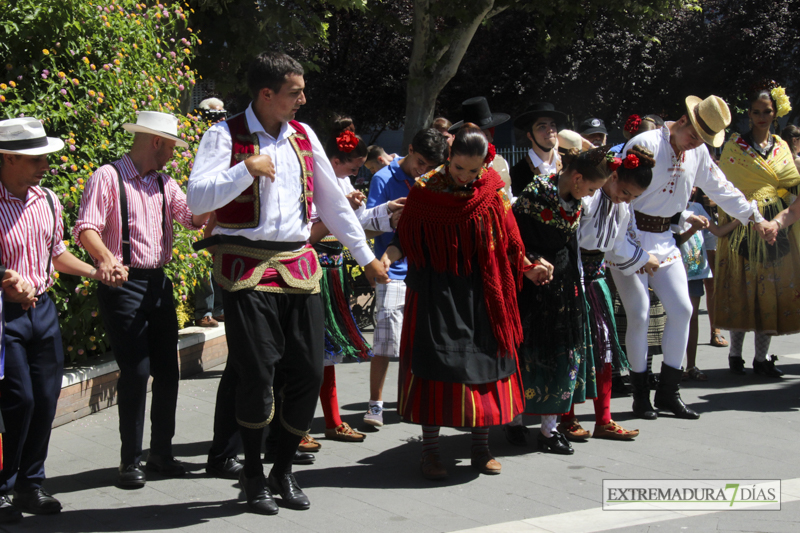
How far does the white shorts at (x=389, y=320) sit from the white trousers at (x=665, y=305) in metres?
1.50

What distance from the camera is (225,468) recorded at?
15.2 feet

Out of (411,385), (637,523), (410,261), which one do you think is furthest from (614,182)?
(637,523)

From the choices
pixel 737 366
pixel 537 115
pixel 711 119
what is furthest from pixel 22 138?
pixel 737 366

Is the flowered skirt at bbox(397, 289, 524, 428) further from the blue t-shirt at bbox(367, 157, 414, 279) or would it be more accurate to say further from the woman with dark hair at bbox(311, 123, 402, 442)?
the blue t-shirt at bbox(367, 157, 414, 279)

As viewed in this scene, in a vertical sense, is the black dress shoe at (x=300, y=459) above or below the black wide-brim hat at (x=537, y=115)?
below

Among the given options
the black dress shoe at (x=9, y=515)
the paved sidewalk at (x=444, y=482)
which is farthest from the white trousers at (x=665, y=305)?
the black dress shoe at (x=9, y=515)

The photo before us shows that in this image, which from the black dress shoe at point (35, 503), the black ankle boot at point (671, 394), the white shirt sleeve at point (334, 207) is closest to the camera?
the black dress shoe at point (35, 503)

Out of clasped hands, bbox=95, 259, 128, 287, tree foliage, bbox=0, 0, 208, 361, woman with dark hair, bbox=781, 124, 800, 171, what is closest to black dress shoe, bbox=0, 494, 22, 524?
clasped hands, bbox=95, 259, 128, 287

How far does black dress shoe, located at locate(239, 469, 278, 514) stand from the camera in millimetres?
3998

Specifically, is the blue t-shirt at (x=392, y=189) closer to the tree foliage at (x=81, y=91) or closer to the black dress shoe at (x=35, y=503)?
the tree foliage at (x=81, y=91)

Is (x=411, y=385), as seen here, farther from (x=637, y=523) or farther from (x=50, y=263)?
(x=50, y=263)

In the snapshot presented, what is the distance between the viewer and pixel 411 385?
468cm

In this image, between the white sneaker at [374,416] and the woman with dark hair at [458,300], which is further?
the white sneaker at [374,416]

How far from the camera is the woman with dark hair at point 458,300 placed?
178 inches
